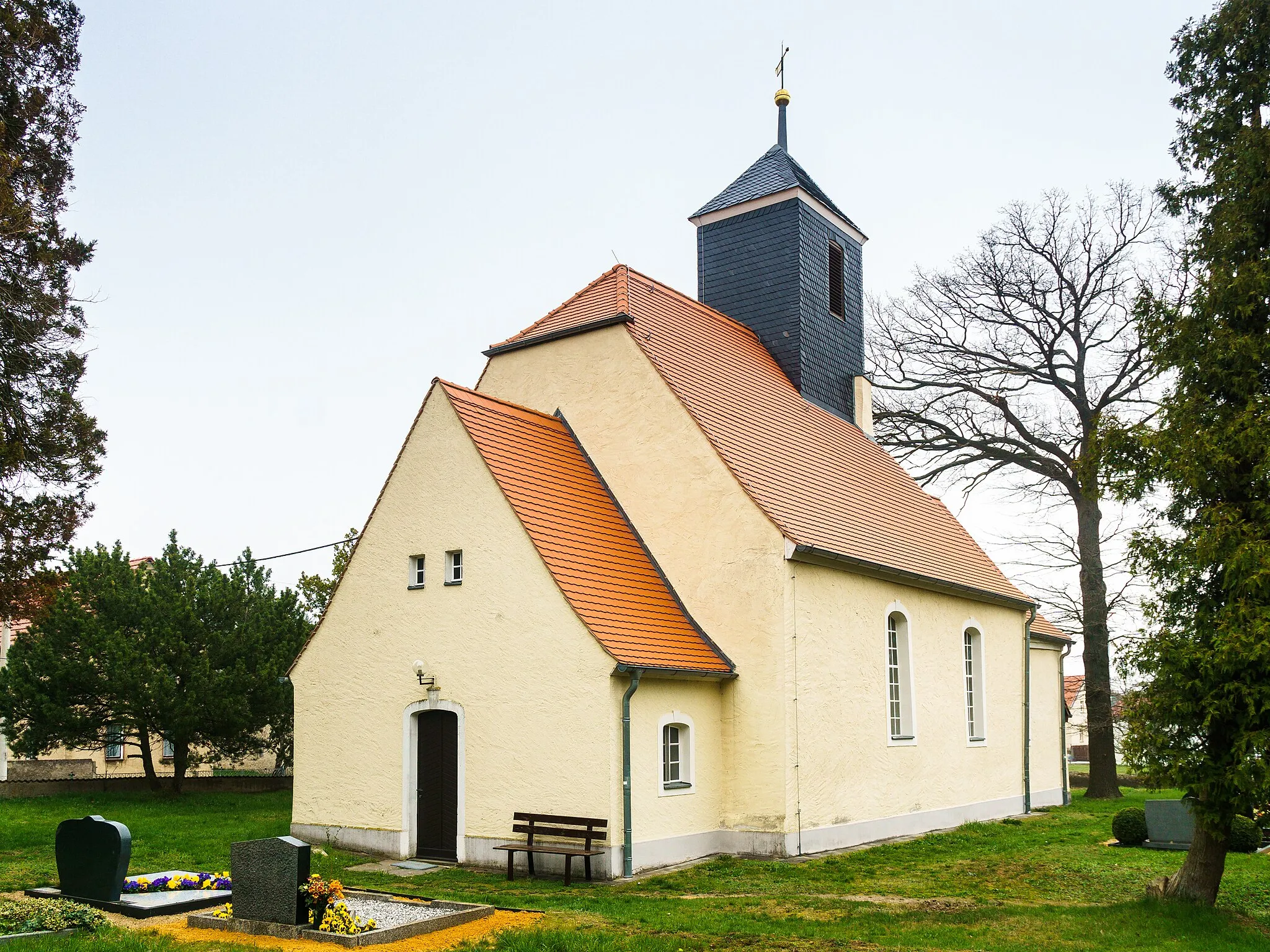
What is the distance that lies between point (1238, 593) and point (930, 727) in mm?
10072

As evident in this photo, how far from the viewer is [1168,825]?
56.6 feet

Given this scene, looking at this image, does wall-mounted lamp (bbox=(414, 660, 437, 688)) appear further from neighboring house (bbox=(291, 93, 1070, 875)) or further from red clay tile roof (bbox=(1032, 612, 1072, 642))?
red clay tile roof (bbox=(1032, 612, 1072, 642))

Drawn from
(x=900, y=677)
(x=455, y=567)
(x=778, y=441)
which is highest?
(x=778, y=441)

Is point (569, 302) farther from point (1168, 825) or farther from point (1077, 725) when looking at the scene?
point (1077, 725)

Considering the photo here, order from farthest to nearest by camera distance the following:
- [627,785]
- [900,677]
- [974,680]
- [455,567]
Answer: [974,680] → [900,677] → [455,567] → [627,785]

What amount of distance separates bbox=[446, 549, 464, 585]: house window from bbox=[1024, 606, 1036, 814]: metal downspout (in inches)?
557

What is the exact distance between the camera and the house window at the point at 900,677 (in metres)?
19.8

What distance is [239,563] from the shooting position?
27359mm

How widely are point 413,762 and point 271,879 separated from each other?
18.4 ft

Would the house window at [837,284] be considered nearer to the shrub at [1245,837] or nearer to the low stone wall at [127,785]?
the shrub at [1245,837]

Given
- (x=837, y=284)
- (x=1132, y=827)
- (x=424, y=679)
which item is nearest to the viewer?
(x=424, y=679)

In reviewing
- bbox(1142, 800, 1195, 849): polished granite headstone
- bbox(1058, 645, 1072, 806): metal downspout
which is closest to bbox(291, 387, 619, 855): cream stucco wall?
bbox(1142, 800, 1195, 849): polished granite headstone

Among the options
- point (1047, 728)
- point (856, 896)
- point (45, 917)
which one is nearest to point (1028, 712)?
point (1047, 728)

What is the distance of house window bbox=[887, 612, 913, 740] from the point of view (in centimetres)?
1984
